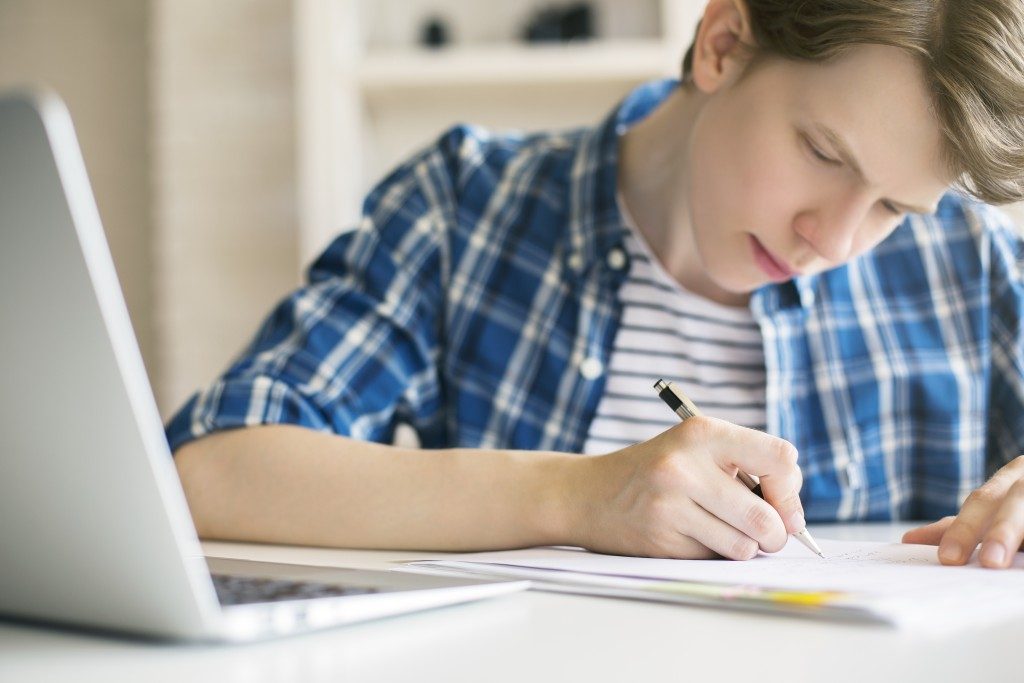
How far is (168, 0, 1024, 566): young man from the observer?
91cm

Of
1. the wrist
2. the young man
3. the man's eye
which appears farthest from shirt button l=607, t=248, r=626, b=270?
the wrist

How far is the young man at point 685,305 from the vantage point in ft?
2.97

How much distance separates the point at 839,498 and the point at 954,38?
0.57m

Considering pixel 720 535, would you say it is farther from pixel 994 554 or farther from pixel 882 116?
pixel 882 116

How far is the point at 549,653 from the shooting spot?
0.48 metres

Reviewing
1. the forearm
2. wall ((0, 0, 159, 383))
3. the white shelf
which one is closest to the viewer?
the forearm

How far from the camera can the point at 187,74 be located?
→ 2.20 metres

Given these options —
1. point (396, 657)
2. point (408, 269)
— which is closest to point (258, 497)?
point (408, 269)

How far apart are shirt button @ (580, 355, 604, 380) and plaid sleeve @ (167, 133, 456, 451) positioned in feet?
0.62

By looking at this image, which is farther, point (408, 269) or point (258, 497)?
point (408, 269)

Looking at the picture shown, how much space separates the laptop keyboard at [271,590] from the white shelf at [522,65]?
1520 millimetres

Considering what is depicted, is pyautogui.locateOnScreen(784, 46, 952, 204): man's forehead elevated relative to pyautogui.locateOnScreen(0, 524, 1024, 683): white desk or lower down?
elevated

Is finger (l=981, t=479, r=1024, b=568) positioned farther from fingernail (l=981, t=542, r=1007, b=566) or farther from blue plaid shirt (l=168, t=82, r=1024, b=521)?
blue plaid shirt (l=168, t=82, r=1024, b=521)

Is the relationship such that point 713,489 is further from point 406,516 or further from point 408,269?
point 408,269
